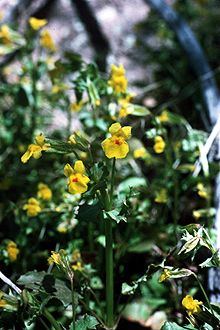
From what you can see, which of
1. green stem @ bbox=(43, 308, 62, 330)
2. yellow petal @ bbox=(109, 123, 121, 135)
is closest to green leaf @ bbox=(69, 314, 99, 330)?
green stem @ bbox=(43, 308, 62, 330)

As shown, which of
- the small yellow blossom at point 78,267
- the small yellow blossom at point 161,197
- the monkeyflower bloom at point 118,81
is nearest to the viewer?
the small yellow blossom at point 78,267

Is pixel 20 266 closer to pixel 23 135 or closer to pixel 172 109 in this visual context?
pixel 23 135

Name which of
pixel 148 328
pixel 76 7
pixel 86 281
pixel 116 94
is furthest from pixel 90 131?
pixel 76 7

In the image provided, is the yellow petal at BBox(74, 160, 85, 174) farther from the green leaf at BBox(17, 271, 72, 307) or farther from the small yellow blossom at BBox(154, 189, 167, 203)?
the small yellow blossom at BBox(154, 189, 167, 203)

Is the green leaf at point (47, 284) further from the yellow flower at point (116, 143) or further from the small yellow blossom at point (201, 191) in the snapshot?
the small yellow blossom at point (201, 191)

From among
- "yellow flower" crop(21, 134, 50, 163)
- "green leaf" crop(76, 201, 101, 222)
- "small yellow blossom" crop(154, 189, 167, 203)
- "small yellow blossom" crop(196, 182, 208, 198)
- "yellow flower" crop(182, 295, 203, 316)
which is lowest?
"small yellow blossom" crop(154, 189, 167, 203)

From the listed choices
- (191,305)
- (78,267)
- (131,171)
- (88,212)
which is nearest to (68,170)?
(88,212)

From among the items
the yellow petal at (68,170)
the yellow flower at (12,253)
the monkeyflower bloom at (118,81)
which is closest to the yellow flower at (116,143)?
the yellow petal at (68,170)
